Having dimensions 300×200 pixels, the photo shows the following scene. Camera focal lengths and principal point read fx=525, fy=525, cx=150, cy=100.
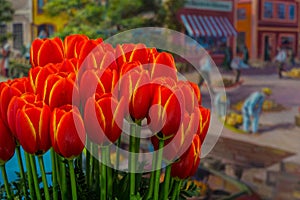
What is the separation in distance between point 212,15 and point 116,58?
312cm

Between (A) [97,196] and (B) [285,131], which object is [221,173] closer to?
(B) [285,131]

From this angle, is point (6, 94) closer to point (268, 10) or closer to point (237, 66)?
point (237, 66)

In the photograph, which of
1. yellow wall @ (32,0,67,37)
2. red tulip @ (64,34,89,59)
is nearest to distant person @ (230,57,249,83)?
yellow wall @ (32,0,67,37)

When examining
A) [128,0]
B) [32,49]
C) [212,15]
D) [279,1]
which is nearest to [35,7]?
[128,0]

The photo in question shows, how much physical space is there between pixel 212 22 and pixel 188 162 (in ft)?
10.3

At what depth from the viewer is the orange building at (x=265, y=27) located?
3.47 m

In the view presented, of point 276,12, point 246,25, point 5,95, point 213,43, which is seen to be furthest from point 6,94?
point 276,12

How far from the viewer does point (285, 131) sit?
322cm

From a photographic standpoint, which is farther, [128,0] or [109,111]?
[128,0]

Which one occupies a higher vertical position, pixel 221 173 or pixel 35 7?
pixel 35 7

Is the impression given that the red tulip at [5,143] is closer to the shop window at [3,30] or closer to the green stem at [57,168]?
the green stem at [57,168]

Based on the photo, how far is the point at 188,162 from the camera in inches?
16.5

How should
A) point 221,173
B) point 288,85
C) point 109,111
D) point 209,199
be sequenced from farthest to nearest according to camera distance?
1. point 288,85
2. point 221,173
3. point 209,199
4. point 109,111

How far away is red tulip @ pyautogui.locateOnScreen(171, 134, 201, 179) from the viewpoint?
415 mm
